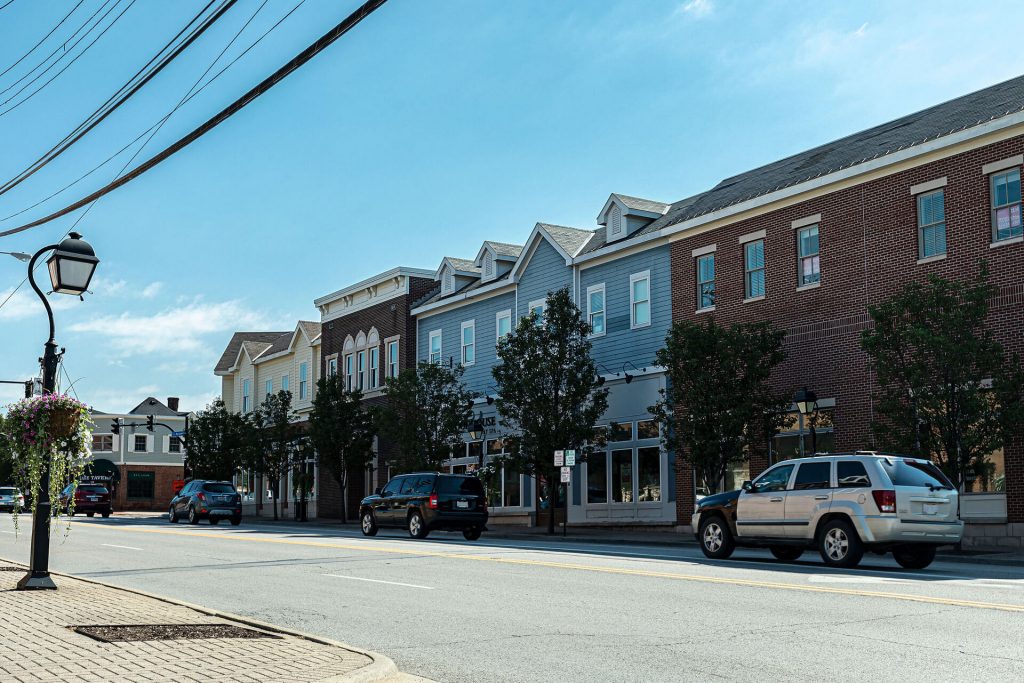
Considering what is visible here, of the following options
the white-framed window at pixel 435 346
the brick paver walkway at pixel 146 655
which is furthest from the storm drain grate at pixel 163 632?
the white-framed window at pixel 435 346

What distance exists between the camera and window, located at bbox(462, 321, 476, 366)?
1687 inches

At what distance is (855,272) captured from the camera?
89.8 ft

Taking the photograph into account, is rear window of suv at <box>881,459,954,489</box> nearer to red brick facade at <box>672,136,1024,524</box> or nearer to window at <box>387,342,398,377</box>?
red brick facade at <box>672,136,1024,524</box>

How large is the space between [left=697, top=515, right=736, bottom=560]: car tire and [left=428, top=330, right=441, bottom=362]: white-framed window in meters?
25.4

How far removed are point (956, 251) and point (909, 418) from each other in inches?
198

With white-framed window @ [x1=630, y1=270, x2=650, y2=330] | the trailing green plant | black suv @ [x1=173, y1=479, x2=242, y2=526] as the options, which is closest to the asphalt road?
the trailing green plant

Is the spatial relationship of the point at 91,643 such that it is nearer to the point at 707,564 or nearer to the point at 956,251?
the point at 707,564

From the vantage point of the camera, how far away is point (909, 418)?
2202 cm

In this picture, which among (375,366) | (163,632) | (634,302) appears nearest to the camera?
(163,632)

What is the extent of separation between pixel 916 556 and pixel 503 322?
24.1 m

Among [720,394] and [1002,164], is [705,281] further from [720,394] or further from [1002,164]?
[1002,164]

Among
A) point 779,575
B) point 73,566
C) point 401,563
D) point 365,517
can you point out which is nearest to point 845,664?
point 779,575

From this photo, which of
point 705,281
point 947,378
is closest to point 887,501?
point 947,378

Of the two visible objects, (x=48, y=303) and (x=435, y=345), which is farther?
(x=435, y=345)
